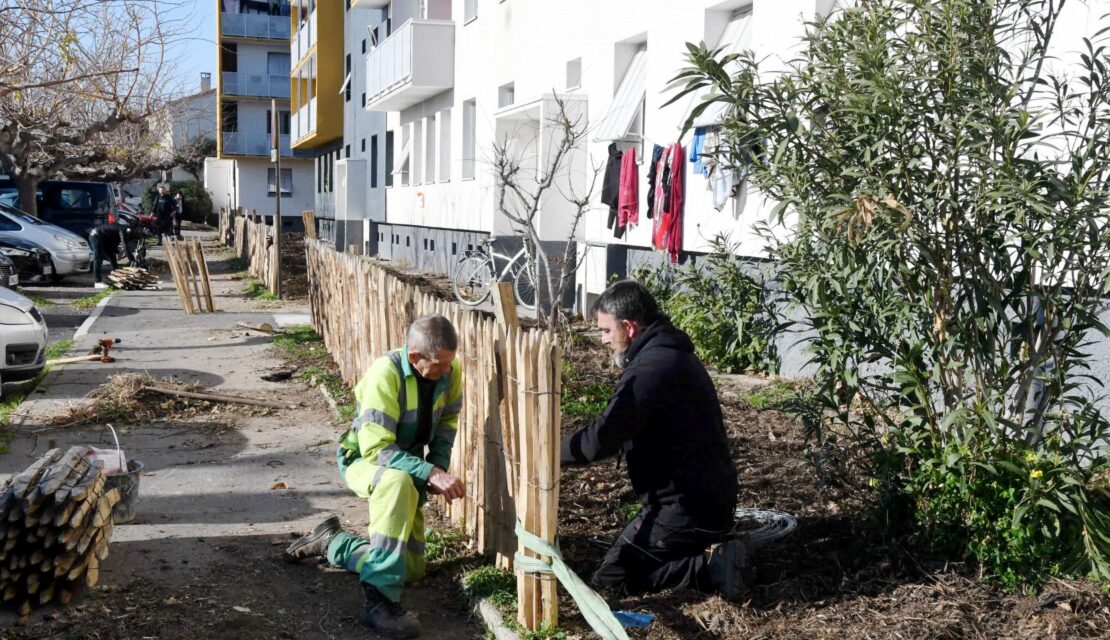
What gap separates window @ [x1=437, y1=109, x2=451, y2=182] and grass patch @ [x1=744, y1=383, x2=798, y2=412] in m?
15.9

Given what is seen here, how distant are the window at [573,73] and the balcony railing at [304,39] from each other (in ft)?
80.5

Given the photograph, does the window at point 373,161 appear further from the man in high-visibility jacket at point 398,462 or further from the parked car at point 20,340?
the man in high-visibility jacket at point 398,462

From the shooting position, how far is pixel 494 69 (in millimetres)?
20859

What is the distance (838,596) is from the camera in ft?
15.2

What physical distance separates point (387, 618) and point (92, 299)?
679 inches

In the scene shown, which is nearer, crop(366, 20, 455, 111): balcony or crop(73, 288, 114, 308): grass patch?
crop(73, 288, 114, 308): grass patch

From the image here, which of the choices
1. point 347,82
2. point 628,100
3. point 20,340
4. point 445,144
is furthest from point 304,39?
point 20,340

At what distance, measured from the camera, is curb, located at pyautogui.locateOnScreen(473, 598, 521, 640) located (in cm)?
473

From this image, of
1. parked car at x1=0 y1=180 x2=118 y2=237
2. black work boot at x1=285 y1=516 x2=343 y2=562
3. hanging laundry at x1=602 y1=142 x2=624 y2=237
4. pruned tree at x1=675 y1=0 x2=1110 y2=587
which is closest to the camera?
pruned tree at x1=675 y1=0 x2=1110 y2=587

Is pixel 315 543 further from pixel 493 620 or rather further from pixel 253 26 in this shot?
pixel 253 26

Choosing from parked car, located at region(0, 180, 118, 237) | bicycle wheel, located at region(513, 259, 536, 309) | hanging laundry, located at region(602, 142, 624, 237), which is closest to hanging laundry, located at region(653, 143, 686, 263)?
hanging laundry, located at region(602, 142, 624, 237)

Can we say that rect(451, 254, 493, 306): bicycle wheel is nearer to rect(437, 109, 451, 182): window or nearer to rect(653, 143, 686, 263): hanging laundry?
rect(653, 143, 686, 263): hanging laundry

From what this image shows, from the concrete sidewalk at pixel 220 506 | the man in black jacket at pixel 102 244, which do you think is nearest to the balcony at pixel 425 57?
the man in black jacket at pixel 102 244

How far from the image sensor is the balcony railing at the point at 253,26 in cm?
5709
